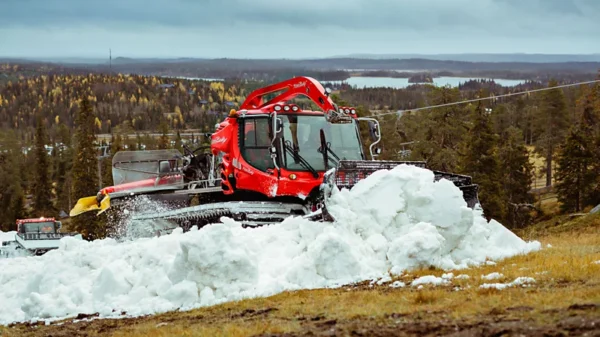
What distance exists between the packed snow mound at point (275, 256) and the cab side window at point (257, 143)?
176 inches

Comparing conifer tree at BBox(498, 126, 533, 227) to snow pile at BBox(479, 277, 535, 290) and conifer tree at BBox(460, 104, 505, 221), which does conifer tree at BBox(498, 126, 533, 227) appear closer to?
conifer tree at BBox(460, 104, 505, 221)

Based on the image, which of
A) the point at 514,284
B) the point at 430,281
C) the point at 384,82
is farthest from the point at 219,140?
the point at 384,82

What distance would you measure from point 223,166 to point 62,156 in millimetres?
86129

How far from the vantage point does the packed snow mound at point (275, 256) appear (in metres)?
11.4

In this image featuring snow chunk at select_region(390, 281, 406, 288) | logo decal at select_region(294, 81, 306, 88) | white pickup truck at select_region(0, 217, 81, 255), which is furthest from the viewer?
white pickup truck at select_region(0, 217, 81, 255)

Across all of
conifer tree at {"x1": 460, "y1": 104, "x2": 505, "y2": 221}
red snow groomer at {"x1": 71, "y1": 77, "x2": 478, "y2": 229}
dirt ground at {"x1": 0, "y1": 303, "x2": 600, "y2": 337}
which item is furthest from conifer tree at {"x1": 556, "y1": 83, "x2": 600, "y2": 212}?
dirt ground at {"x1": 0, "y1": 303, "x2": 600, "y2": 337}

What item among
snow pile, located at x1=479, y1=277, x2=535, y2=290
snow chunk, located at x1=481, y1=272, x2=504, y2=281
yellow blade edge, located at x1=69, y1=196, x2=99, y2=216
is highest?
snow pile, located at x1=479, y1=277, x2=535, y2=290

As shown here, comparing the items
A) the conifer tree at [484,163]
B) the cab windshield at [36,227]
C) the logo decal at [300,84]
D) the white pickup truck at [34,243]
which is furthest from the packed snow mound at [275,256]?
the conifer tree at [484,163]

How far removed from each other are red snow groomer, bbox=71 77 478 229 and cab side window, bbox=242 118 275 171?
2 centimetres

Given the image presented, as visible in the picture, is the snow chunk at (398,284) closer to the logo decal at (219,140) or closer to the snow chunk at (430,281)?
the snow chunk at (430,281)

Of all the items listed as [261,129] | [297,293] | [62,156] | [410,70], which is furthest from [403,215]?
[410,70]

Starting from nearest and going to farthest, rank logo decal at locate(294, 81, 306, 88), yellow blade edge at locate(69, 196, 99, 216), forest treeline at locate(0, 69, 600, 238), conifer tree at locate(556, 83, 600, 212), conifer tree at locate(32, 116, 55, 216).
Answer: logo decal at locate(294, 81, 306, 88)
yellow blade edge at locate(69, 196, 99, 216)
forest treeline at locate(0, 69, 600, 238)
conifer tree at locate(556, 83, 600, 212)
conifer tree at locate(32, 116, 55, 216)

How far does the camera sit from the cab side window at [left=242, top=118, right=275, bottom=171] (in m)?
18.4

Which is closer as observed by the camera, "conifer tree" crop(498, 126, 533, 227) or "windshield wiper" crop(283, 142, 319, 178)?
"windshield wiper" crop(283, 142, 319, 178)
